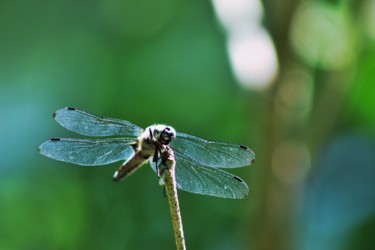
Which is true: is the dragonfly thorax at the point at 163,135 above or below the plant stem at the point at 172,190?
above

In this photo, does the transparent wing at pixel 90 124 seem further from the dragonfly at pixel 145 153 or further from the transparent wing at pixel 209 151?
the transparent wing at pixel 209 151

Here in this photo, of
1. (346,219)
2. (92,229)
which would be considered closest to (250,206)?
(346,219)

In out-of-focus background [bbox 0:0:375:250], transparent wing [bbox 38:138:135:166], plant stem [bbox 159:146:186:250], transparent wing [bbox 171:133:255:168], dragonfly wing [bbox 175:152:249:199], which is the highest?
out-of-focus background [bbox 0:0:375:250]

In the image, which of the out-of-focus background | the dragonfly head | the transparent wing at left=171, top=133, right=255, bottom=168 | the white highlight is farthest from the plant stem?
the out-of-focus background

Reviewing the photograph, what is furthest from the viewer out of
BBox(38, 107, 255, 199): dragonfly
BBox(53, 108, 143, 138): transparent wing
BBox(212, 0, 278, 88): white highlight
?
BBox(212, 0, 278, 88): white highlight

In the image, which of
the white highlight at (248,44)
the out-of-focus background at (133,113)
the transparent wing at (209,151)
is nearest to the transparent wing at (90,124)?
the transparent wing at (209,151)

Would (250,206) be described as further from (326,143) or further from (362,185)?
(362,185)

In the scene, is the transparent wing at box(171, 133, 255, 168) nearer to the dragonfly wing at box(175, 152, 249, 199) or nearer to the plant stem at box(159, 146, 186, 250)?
the dragonfly wing at box(175, 152, 249, 199)

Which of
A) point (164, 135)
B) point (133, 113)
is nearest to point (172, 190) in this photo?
point (164, 135)

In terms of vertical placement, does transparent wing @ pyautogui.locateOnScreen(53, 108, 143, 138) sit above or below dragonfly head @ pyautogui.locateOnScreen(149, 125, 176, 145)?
above
